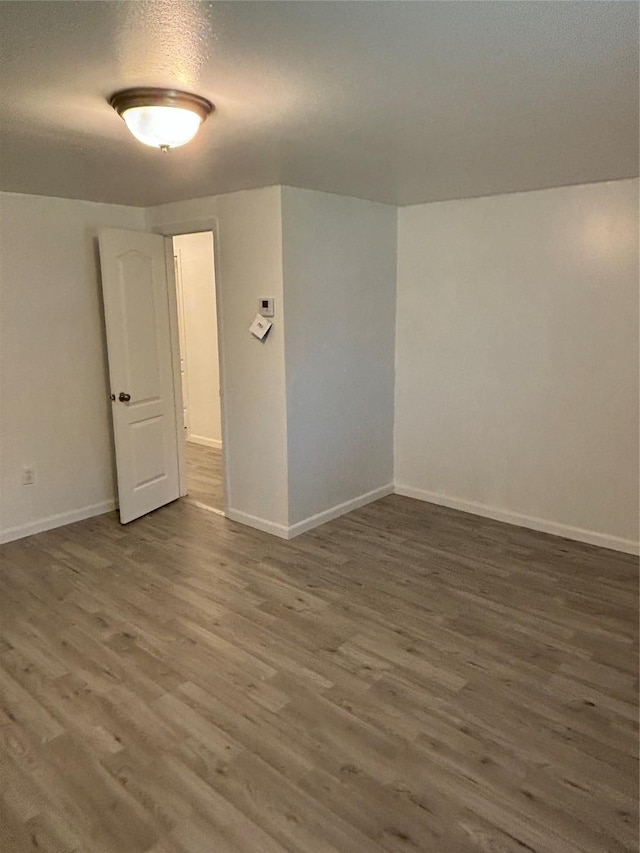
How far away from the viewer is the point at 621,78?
186 cm

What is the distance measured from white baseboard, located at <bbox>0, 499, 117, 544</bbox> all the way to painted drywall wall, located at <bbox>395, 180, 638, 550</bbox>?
94.2 inches

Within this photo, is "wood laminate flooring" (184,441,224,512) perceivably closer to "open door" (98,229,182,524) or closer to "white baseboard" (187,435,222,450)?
"white baseboard" (187,435,222,450)

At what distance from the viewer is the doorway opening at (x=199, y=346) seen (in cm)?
614

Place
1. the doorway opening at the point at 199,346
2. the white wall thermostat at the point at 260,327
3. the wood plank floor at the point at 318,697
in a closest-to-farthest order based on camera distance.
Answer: the wood plank floor at the point at 318,697
the white wall thermostat at the point at 260,327
the doorway opening at the point at 199,346

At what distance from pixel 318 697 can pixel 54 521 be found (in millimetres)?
2635

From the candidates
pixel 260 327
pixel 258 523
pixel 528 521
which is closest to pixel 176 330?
pixel 260 327

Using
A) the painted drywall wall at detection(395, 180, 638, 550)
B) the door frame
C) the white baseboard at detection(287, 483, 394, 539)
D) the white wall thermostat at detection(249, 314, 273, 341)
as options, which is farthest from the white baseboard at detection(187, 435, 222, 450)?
the white wall thermostat at detection(249, 314, 273, 341)

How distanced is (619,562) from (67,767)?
3146 millimetres

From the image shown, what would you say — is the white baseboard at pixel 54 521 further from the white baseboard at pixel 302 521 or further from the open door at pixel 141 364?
the white baseboard at pixel 302 521

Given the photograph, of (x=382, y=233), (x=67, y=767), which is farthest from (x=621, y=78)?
(x=67, y=767)

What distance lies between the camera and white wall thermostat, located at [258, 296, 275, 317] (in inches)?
147

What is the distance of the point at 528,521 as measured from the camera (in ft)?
13.8

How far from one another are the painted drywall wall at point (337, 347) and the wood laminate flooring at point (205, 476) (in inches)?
36.6

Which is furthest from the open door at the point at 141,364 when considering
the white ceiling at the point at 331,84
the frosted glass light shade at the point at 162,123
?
the frosted glass light shade at the point at 162,123
